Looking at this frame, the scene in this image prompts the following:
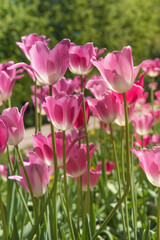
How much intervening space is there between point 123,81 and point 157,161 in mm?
220

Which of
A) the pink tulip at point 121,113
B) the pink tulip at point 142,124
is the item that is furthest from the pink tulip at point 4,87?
the pink tulip at point 142,124

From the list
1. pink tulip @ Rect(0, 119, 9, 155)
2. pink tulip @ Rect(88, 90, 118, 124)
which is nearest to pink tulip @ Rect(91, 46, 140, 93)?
pink tulip @ Rect(88, 90, 118, 124)

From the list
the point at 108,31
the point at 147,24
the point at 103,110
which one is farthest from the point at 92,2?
the point at 103,110

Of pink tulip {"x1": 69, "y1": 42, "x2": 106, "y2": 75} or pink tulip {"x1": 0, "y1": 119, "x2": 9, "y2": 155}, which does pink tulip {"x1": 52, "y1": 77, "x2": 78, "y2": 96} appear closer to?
pink tulip {"x1": 69, "y1": 42, "x2": 106, "y2": 75}

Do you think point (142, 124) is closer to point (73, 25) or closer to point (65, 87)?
point (65, 87)

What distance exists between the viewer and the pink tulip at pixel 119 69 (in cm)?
77

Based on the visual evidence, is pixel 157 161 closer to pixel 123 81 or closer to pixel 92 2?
pixel 123 81

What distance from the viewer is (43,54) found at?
2.66ft

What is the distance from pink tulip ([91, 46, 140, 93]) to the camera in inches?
30.4

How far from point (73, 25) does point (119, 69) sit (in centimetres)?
1313

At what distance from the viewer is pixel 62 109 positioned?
0.81 meters

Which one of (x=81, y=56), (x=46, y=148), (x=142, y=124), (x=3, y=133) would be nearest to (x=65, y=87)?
(x=81, y=56)

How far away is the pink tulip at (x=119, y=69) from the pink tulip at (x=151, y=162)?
166mm

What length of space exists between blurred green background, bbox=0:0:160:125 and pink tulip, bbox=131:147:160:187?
10481 mm
